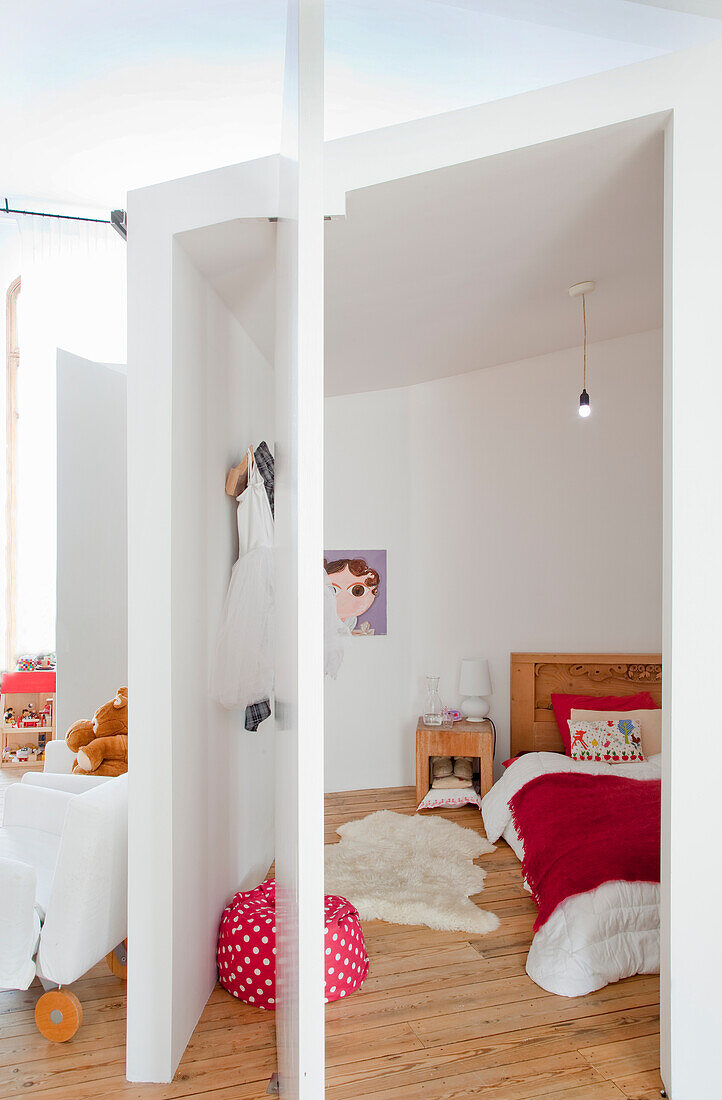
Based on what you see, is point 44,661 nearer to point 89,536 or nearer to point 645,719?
point 89,536

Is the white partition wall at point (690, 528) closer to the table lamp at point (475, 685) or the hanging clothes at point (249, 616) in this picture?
the hanging clothes at point (249, 616)

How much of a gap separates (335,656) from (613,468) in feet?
7.69

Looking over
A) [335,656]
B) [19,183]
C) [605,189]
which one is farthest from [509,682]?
[19,183]

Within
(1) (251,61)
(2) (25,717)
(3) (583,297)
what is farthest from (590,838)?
(2) (25,717)

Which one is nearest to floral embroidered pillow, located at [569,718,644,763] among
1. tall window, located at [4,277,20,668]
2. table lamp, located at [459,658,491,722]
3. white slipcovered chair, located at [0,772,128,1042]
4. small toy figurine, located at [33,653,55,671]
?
table lamp, located at [459,658,491,722]

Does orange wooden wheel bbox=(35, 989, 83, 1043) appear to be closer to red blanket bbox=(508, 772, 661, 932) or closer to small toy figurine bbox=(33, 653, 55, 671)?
red blanket bbox=(508, 772, 661, 932)

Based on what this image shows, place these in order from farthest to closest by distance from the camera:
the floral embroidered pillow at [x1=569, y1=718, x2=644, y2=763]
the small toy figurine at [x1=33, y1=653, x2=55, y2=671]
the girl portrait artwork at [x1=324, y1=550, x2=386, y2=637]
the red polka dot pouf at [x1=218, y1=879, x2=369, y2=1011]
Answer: the small toy figurine at [x1=33, y1=653, x2=55, y2=671]
the girl portrait artwork at [x1=324, y1=550, x2=386, y2=637]
the floral embroidered pillow at [x1=569, y1=718, x2=644, y2=763]
the red polka dot pouf at [x1=218, y1=879, x2=369, y2=1011]

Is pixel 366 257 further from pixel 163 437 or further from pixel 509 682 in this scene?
pixel 509 682

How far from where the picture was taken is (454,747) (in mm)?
3998

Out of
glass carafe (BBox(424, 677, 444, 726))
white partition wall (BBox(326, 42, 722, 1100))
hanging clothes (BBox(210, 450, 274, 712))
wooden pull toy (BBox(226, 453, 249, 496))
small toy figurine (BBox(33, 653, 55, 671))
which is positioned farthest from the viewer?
small toy figurine (BBox(33, 653, 55, 671))

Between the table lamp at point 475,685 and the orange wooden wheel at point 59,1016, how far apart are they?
2557 mm

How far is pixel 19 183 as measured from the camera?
190 inches

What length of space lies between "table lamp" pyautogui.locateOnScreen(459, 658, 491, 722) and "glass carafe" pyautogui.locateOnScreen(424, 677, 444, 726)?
0.45 feet

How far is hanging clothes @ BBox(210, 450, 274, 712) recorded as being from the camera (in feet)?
7.45
